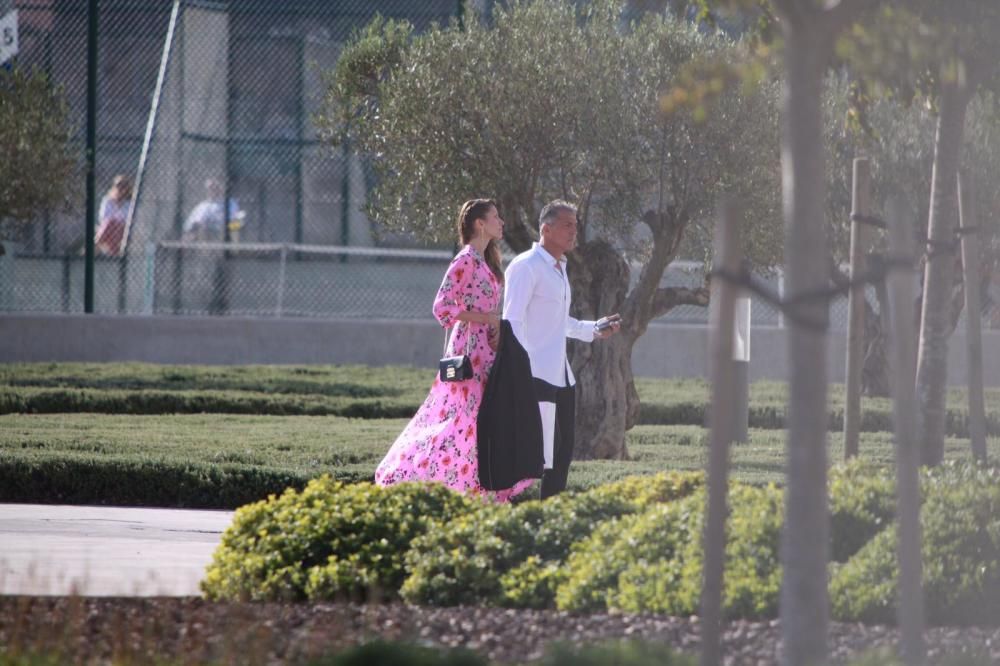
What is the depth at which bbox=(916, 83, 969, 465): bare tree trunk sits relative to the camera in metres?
7.05

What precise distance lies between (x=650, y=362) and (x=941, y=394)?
36.0 feet

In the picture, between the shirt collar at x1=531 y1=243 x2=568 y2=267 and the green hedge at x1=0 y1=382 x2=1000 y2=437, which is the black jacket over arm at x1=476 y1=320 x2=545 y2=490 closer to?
the shirt collar at x1=531 y1=243 x2=568 y2=267

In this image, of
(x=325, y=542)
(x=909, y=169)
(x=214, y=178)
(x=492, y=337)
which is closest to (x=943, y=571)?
(x=325, y=542)

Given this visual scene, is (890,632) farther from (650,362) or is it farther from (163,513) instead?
(650,362)

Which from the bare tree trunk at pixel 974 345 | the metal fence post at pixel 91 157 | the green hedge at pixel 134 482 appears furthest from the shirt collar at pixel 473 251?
the metal fence post at pixel 91 157

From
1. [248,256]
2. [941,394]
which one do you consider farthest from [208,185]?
[941,394]

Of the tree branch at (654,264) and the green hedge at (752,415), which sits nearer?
the tree branch at (654,264)

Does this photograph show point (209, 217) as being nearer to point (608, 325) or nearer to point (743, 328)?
point (743, 328)

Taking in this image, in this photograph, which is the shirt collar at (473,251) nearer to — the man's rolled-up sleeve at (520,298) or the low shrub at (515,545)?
the man's rolled-up sleeve at (520,298)

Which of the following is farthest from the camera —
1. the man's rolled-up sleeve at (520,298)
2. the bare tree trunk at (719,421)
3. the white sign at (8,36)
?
the white sign at (8,36)

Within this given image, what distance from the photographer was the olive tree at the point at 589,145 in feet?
34.4

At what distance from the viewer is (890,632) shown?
508 centimetres

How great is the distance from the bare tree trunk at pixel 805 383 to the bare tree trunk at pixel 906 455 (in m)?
0.43

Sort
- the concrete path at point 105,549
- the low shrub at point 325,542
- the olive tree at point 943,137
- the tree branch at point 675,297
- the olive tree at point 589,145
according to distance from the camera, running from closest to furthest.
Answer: the low shrub at point 325,542 < the concrete path at point 105,549 < the olive tree at point 943,137 < the olive tree at point 589,145 < the tree branch at point 675,297
